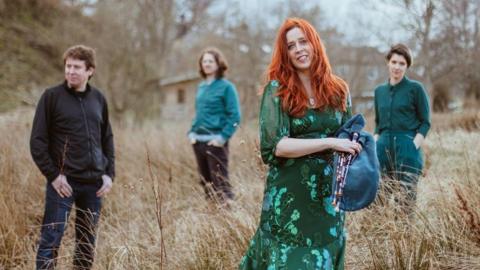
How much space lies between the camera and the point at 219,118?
4.88m

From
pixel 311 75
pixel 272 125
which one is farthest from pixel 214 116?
pixel 272 125

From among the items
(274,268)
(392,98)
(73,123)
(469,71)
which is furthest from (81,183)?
(469,71)

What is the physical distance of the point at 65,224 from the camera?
315cm

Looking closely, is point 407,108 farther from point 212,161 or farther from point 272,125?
point 272,125

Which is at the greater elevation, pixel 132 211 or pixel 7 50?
pixel 7 50

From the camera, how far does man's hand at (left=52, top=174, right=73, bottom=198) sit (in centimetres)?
306

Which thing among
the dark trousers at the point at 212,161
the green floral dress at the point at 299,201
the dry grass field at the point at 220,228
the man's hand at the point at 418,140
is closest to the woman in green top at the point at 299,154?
the green floral dress at the point at 299,201

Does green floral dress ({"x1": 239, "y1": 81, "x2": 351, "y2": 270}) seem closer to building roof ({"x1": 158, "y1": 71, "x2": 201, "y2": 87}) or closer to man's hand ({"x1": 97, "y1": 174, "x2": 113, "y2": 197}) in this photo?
man's hand ({"x1": 97, "y1": 174, "x2": 113, "y2": 197})

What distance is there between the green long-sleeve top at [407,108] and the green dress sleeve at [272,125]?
2.10 meters

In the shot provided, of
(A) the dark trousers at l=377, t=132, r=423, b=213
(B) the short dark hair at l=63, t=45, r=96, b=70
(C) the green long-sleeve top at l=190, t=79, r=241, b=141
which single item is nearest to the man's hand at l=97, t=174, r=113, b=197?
(B) the short dark hair at l=63, t=45, r=96, b=70

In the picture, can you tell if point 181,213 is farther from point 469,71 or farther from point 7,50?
point 7,50

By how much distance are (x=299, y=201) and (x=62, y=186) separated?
1773 millimetres

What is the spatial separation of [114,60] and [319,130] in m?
14.1

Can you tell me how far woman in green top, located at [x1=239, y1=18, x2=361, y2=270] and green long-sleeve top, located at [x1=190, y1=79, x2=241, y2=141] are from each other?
2665 mm
